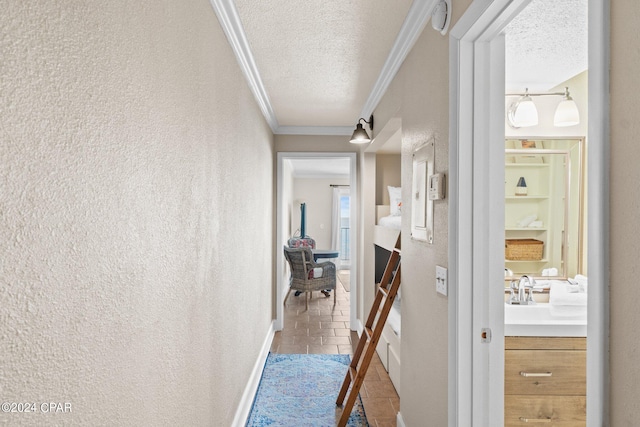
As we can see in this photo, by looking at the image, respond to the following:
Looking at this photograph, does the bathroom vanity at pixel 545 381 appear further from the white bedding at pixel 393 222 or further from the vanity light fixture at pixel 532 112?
the white bedding at pixel 393 222

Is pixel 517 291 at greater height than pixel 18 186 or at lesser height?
lesser

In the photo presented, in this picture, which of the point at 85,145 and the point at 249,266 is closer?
the point at 85,145

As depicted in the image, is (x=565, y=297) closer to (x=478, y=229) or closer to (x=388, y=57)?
(x=478, y=229)

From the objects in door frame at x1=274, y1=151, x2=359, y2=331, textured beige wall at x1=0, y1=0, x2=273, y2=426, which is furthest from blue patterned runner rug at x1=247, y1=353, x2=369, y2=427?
textured beige wall at x1=0, y1=0, x2=273, y2=426

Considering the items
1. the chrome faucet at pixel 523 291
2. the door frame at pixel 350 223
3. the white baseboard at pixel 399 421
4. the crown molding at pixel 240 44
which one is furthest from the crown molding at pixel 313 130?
the white baseboard at pixel 399 421

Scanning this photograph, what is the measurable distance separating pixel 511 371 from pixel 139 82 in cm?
206

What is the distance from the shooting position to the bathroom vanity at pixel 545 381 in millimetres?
1995

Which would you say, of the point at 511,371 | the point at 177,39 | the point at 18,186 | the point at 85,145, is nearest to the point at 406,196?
the point at 511,371

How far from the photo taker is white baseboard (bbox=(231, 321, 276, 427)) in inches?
102

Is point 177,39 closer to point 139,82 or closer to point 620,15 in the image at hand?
point 139,82

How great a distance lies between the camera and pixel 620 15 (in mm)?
798

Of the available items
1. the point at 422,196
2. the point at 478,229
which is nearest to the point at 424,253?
the point at 422,196

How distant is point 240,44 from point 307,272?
423 centimetres

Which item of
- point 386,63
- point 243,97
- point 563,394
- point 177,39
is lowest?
point 563,394
